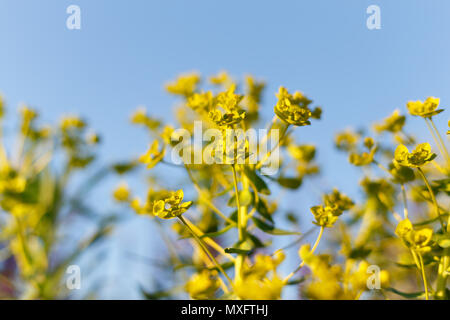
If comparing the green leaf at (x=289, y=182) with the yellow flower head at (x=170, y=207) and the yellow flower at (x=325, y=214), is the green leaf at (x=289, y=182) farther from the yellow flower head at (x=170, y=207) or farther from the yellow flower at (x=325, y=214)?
the yellow flower head at (x=170, y=207)

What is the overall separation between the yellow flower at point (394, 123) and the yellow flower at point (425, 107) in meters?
0.18

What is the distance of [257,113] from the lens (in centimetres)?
96

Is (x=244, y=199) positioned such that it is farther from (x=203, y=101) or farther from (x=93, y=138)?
(x=93, y=138)

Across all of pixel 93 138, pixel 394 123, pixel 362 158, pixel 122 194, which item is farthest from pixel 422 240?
pixel 93 138

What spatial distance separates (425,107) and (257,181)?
40 centimetres

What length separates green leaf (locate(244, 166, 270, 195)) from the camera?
0.75 m

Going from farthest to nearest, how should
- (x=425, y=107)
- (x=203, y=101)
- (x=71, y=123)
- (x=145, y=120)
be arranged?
(x=71, y=123) < (x=145, y=120) < (x=203, y=101) < (x=425, y=107)

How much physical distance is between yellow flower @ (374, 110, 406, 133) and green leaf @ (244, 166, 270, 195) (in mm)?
419

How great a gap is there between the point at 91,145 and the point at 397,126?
4.69ft

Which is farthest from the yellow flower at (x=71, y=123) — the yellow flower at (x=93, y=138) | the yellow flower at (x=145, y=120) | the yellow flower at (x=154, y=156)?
the yellow flower at (x=154, y=156)

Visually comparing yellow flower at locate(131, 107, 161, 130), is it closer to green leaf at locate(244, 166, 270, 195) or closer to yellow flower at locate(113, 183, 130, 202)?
yellow flower at locate(113, 183, 130, 202)

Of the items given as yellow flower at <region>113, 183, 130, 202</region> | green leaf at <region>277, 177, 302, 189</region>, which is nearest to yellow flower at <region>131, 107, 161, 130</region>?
yellow flower at <region>113, 183, 130, 202</region>

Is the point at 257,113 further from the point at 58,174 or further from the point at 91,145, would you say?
the point at 58,174

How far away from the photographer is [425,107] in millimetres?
708
